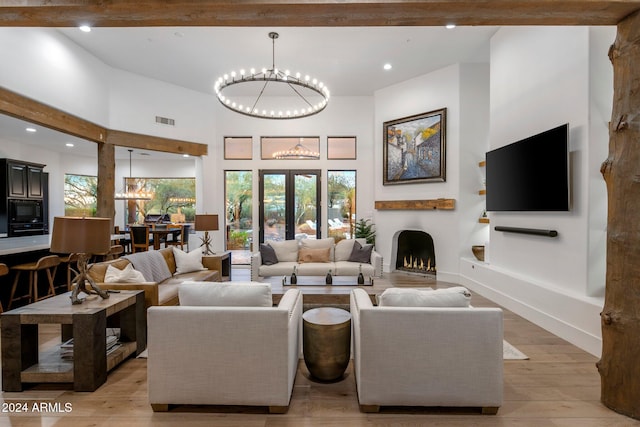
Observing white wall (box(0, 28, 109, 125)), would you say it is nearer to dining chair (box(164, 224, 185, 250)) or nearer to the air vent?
the air vent

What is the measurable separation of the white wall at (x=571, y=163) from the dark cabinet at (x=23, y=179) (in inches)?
392

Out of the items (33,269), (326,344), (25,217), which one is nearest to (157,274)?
(33,269)

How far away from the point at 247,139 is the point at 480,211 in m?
5.46

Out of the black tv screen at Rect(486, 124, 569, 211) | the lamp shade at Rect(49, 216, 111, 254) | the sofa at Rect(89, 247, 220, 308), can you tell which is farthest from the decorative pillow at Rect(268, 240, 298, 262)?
the lamp shade at Rect(49, 216, 111, 254)

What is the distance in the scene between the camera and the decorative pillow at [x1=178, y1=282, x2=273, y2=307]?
2383 mm

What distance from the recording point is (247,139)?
316 inches

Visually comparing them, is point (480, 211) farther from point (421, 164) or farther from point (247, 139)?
point (247, 139)

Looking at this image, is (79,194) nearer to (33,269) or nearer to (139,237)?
(139,237)

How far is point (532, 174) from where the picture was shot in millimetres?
3938

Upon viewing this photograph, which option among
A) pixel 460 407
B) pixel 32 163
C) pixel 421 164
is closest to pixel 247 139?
pixel 421 164

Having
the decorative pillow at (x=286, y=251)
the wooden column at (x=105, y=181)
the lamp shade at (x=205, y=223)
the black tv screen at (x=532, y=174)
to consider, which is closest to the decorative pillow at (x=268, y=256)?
the decorative pillow at (x=286, y=251)

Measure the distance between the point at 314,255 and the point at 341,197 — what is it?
2453 millimetres

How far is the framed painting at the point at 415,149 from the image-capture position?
6.42 metres

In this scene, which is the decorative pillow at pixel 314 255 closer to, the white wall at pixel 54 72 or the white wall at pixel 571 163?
the white wall at pixel 571 163
